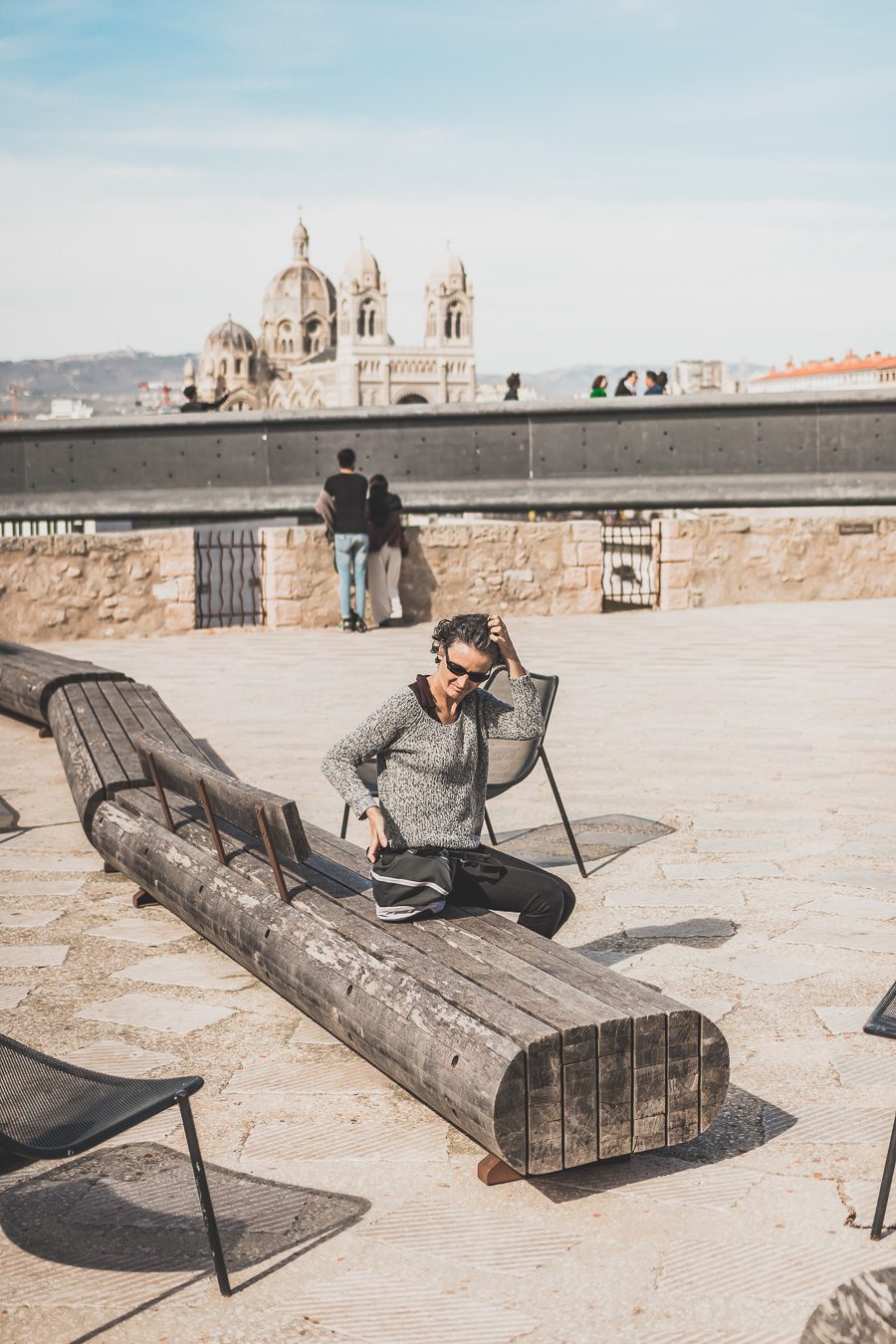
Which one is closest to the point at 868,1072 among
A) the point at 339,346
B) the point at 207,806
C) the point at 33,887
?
the point at 207,806

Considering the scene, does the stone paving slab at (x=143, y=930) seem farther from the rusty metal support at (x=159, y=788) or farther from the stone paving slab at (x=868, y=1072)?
the stone paving slab at (x=868, y=1072)

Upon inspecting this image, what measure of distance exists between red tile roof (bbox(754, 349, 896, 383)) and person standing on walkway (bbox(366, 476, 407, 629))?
8783 cm

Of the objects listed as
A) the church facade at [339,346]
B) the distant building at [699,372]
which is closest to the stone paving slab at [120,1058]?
the distant building at [699,372]

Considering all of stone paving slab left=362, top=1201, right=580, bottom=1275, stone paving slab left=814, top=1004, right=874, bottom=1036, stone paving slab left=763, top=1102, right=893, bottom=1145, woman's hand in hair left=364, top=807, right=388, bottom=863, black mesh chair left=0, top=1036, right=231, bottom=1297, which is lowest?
stone paving slab left=362, top=1201, right=580, bottom=1275

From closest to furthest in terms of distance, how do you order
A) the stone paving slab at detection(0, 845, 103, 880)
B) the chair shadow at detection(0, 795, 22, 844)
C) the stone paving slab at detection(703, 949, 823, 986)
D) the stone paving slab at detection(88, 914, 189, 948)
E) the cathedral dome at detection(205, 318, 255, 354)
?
the stone paving slab at detection(703, 949, 823, 986)
the stone paving slab at detection(88, 914, 189, 948)
the stone paving slab at detection(0, 845, 103, 880)
the chair shadow at detection(0, 795, 22, 844)
the cathedral dome at detection(205, 318, 255, 354)

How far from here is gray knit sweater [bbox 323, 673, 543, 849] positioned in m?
4.25

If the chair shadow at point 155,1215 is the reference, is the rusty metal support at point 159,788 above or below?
above

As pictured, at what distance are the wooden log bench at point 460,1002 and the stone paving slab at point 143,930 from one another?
141 millimetres

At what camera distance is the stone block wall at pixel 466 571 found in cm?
1433

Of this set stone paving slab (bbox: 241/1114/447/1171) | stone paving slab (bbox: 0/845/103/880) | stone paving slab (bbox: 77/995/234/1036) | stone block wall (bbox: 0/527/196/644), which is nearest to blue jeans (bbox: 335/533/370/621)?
stone block wall (bbox: 0/527/196/644)

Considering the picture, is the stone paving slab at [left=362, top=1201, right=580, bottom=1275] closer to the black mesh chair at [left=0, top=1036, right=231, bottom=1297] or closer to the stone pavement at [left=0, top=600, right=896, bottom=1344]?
the stone pavement at [left=0, top=600, right=896, bottom=1344]

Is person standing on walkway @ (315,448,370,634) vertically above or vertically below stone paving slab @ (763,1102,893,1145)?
above

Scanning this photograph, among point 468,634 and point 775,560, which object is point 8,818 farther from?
point 775,560

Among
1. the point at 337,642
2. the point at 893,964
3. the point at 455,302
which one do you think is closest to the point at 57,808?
the point at 893,964
